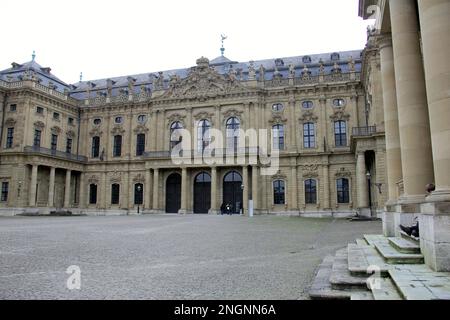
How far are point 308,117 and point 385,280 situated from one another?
3907cm

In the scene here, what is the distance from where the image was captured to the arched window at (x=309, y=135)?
143ft

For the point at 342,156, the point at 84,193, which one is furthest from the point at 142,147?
the point at 342,156

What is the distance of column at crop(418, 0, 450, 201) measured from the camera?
686 centimetres

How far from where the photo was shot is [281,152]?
43.4 m

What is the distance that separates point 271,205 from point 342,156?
31.3 feet

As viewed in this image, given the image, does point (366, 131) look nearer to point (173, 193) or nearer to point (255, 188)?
point (255, 188)

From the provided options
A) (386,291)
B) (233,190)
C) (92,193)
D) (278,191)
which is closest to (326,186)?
(278,191)

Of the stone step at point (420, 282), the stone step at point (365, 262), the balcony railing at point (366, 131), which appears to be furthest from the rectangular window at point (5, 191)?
the stone step at point (420, 282)

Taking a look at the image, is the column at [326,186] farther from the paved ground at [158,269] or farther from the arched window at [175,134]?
the paved ground at [158,269]

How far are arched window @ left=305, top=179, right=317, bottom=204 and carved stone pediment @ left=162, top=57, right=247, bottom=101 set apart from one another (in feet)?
43.2

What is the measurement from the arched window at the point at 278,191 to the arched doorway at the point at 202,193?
304 inches

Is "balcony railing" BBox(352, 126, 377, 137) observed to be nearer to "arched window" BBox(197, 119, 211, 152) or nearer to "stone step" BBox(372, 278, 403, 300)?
"arched window" BBox(197, 119, 211, 152)

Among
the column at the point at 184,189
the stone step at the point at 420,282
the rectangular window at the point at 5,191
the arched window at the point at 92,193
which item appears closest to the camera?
the stone step at the point at 420,282
